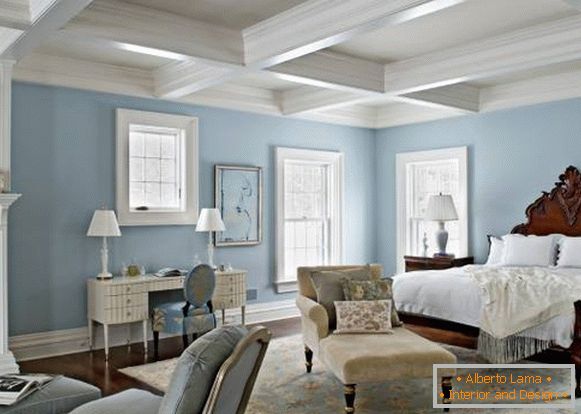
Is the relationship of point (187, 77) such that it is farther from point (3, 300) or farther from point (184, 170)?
point (3, 300)

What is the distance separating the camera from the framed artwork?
6.48 metres

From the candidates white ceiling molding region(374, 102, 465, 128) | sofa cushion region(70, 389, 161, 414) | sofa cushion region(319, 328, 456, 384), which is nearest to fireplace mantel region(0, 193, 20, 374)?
sofa cushion region(70, 389, 161, 414)

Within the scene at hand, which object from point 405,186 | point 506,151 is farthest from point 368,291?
point 405,186

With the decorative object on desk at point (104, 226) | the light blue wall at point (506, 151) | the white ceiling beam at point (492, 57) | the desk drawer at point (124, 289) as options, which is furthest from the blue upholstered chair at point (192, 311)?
the light blue wall at point (506, 151)

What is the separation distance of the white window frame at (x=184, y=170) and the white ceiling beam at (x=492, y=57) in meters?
2.14

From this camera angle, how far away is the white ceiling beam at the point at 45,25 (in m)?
3.30

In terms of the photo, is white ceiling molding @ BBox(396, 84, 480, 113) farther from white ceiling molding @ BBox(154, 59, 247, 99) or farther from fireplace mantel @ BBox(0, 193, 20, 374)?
fireplace mantel @ BBox(0, 193, 20, 374)

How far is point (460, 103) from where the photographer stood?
21.4 feet

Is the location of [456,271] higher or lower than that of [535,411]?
higher

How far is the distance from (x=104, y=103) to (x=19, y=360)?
2475 mm

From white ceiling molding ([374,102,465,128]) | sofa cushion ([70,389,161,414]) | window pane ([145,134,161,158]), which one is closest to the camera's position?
sofa cushion ([70,389,161,414])

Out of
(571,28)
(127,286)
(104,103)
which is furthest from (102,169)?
(571,28)

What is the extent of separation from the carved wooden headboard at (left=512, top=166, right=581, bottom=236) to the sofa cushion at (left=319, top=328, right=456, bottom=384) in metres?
3.08

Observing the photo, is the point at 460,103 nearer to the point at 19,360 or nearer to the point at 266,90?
the point at 266,90
